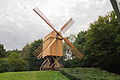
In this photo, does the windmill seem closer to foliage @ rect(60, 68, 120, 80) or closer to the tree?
the tree

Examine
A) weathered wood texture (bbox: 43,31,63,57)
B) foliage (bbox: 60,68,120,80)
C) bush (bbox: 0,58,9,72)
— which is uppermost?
weathered wood texture (bbox: 43,31,63,57)

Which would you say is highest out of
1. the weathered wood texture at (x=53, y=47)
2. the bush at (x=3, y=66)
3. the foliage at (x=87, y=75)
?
the weathered wood texture at (x=53, y=47)

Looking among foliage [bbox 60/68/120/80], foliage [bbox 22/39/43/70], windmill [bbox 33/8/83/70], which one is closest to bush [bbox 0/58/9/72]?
windmill [bbox 33/8/83/70]

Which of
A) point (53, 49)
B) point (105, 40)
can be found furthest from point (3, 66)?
point (105, 40)

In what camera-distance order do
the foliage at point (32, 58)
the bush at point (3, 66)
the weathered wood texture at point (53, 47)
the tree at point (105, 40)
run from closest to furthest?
the tree at point (105, 40) < the weathered wood texture at point (53, 47) < the bush at point (3, 66) < the foliage at point (32, 58)

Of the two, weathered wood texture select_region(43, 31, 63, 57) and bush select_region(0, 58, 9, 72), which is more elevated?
weathered wood texture select_region(43, 31, 63, 57)

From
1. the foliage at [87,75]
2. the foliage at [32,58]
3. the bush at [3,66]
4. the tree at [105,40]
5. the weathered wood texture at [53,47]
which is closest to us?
the foliage at [87,75]

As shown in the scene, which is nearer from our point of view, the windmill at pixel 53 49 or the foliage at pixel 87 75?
the foliage at pixel 87 75

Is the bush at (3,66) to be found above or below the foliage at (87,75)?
above

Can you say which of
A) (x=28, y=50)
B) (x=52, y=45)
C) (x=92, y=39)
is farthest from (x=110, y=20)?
(x=28, y=50)

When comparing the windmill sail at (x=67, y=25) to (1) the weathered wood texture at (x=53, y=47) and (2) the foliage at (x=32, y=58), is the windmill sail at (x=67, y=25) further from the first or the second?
(2) the foliage at (x=32, y=58)

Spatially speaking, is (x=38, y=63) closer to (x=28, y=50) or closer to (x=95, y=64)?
(x=28, y=50)

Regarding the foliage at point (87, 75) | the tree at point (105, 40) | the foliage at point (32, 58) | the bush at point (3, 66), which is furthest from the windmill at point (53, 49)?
the foliage at point (32, 58)

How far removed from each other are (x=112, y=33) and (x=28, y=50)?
23.2 metres
